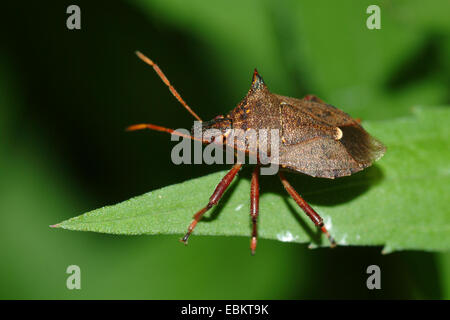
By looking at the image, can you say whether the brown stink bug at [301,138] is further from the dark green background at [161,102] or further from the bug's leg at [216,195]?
the dark green background at [161,102]

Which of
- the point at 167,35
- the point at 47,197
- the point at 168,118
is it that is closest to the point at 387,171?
the point at 168,118

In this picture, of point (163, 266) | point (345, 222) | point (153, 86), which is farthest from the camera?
point (153, 86)

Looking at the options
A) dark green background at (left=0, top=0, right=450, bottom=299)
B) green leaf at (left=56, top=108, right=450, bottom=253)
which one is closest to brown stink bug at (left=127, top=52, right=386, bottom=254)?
green leaf at (left=56, top=108, right=450, bottom=253)

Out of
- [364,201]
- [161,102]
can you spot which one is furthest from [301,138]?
[161,102]

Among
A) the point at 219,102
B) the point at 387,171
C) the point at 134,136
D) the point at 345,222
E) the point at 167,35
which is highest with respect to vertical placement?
the point at 167,35

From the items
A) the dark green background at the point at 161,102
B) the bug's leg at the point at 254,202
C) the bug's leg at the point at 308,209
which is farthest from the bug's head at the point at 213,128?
the dark green background at the point at 161,102

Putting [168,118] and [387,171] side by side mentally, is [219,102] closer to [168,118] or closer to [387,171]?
[168,118]

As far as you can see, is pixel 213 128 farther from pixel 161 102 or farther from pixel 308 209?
pixel 161 102
